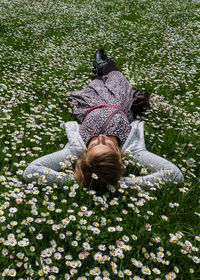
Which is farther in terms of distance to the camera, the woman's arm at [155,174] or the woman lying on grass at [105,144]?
the woman's arm at [155,174]

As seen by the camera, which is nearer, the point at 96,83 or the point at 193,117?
the point at 193,117

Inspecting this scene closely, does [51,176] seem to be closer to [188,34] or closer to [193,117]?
[193,117]

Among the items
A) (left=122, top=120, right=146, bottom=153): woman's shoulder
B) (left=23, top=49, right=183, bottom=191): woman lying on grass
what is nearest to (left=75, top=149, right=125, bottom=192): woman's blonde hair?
(left=23, top=49, right=183, bottom=191): woman lying on grass

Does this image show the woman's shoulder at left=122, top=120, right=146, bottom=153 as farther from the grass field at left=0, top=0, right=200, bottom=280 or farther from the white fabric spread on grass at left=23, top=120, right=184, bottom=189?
the grass field at left=0, top=0, right=200, bottom=280

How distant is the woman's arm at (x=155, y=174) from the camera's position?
295 centimetres

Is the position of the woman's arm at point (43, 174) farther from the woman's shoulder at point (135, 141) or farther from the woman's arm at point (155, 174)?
the woman's shoulder at point (135, 141)

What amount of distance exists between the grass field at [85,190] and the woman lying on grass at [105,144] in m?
0.16

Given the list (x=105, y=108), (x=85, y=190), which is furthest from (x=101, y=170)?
(x=105, y=108)

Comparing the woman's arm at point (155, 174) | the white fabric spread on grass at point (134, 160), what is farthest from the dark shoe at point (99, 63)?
the woman's arm at point (155, 174)

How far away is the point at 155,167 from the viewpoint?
330cm

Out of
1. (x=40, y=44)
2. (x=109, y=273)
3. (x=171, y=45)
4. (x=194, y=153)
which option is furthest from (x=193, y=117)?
(x=40, y=44)

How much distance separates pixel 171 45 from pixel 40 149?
7274 mm

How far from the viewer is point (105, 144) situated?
9.96ft

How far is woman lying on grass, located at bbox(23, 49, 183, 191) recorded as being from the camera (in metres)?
Answer: 2.73
